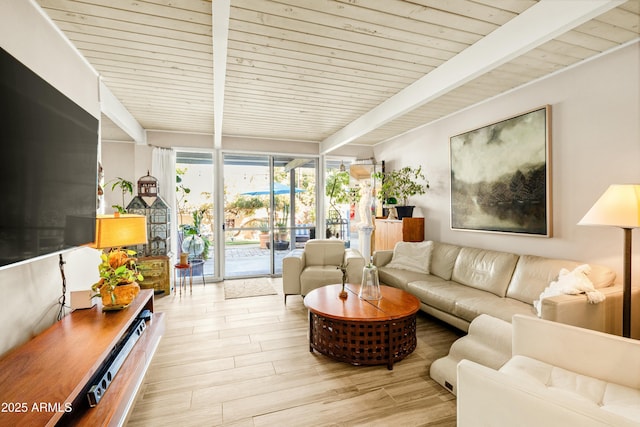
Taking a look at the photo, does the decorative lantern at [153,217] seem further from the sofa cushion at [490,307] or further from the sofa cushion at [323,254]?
the sofa cushion at [490,307]

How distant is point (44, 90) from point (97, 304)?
1.52 metres

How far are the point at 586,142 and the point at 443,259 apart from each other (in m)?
1.78

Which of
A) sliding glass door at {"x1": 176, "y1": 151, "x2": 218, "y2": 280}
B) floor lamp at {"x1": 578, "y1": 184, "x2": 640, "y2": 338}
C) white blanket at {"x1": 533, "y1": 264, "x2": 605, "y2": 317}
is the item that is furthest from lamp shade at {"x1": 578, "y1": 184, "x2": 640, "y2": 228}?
sliding glass door at {"x1": 176, "y1": 151, "x2": 218, "y2": 280}

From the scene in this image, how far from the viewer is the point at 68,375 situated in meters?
1.26

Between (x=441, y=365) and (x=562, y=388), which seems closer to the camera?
(x=562, y=388)

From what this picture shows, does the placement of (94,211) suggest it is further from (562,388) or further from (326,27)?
(562,388)

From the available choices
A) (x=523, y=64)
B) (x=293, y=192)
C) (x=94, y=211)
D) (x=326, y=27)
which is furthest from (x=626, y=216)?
(x=293, y=192)

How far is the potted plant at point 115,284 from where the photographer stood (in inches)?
80.4

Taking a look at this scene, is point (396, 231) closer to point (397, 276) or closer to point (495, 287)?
point (397, 276)

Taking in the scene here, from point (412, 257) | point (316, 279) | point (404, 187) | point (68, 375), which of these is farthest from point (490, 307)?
point (68, 375)

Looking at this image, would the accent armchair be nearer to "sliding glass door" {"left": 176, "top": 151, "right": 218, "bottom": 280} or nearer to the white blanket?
the white blanket

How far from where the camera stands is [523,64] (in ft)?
8.41

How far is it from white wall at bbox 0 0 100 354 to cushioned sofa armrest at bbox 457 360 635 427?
203 centimetres

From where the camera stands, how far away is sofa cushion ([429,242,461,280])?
3.53m
